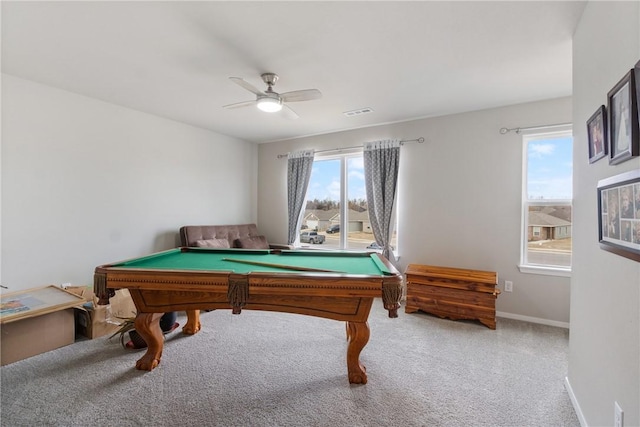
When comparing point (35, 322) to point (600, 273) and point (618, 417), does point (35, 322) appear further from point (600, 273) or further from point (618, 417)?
point (600, 273)

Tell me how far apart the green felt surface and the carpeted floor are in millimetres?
799

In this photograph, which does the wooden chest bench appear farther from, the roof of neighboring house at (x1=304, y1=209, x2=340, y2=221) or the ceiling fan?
the ceiling fan

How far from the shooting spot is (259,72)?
2408 millimetres

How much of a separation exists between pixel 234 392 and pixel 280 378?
329 mm

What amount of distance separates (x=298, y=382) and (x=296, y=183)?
3.22 m

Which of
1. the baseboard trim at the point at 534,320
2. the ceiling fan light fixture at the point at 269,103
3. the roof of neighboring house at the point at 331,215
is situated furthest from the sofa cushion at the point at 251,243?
the baseboard trim at the point at 534,320

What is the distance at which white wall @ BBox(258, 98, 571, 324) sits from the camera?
303cm

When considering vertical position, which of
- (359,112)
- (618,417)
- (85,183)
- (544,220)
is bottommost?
(618,417)

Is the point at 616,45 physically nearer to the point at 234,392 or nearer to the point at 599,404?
the point at 599,404

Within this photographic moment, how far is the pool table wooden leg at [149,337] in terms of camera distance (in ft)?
6.76

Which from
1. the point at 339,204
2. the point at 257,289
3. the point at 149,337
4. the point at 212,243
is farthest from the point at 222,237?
the point at 257,289

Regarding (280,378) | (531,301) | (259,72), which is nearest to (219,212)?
(259,72)

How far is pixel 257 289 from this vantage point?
1743mm

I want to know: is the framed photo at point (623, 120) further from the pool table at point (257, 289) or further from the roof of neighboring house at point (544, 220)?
the roof of neighboring house at point (544, 220)
